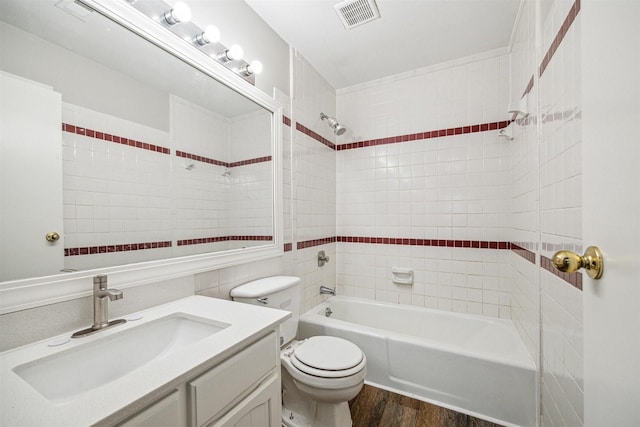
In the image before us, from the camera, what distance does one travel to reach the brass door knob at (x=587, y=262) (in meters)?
0.51

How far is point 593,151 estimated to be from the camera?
56 cm

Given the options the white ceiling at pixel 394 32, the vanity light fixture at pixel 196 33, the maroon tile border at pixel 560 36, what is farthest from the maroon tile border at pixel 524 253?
the vanity light fixture at pixel 196 33

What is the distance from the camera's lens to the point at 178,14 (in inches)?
43.9

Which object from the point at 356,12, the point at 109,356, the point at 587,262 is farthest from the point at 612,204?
the point at 356,12

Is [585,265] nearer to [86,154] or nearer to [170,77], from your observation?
[86,154]

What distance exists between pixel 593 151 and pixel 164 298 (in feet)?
4.85

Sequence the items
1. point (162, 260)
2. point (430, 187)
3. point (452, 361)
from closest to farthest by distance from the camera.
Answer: point (162, 260) < point (452, 361) < point (430, 187)

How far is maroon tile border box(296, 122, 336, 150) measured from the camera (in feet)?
6.94

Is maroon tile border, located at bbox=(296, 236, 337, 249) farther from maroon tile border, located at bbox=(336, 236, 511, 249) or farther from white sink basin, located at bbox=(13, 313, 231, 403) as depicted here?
white sink basin, located at bbox=(13, 313, 231, 403)

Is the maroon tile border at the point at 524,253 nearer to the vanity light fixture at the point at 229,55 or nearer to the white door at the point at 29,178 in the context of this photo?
the vanity light fixture at the point at 229,55

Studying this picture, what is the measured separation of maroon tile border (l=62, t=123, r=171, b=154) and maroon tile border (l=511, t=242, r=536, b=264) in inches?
76.3

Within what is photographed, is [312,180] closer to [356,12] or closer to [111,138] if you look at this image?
[356,12]

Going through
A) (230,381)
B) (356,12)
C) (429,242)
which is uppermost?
(356,12)

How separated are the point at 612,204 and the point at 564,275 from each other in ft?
2.31
